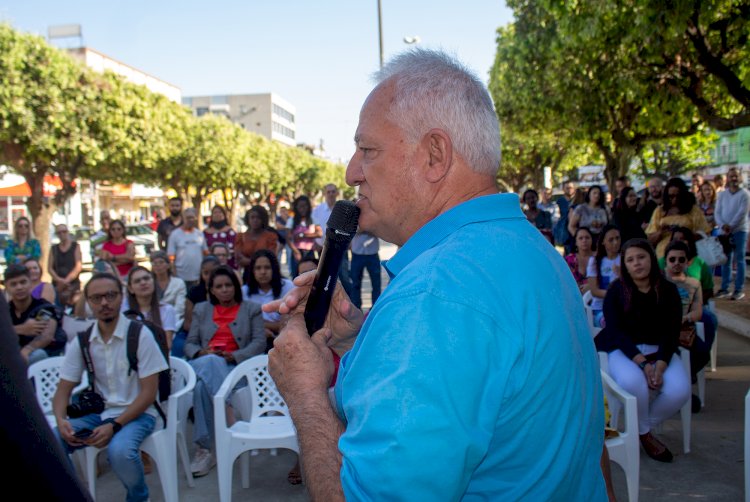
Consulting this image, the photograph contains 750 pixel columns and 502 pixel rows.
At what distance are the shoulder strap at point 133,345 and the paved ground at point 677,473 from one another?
103 cm

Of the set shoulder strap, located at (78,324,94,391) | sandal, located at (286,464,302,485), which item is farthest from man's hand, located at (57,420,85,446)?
sandal, located at (286,464,302,485)

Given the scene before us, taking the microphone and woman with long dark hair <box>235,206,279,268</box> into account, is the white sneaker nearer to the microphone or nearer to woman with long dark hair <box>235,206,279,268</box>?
the microphone

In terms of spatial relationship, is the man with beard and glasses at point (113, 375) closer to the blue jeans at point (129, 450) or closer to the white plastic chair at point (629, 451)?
the blue jeans at point (129, 450)

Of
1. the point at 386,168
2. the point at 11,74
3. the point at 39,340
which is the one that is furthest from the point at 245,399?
the point at 11,74

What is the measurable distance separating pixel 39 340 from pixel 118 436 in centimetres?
226

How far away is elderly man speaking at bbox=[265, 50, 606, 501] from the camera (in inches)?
40.8

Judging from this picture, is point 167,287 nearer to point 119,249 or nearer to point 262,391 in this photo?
point 119,249

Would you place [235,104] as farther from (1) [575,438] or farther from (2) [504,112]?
(1) [575,438]

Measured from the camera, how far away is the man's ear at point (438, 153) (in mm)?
1359

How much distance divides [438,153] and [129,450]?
3.63m

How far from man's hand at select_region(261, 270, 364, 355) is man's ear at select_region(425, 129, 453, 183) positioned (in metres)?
0.40

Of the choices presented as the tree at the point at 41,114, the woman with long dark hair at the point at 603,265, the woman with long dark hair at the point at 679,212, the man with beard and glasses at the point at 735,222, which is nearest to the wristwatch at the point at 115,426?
the woman with long dark hair at the point at 603,265

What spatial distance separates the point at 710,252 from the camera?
8.26 metres

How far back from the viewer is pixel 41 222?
18.7 metres
